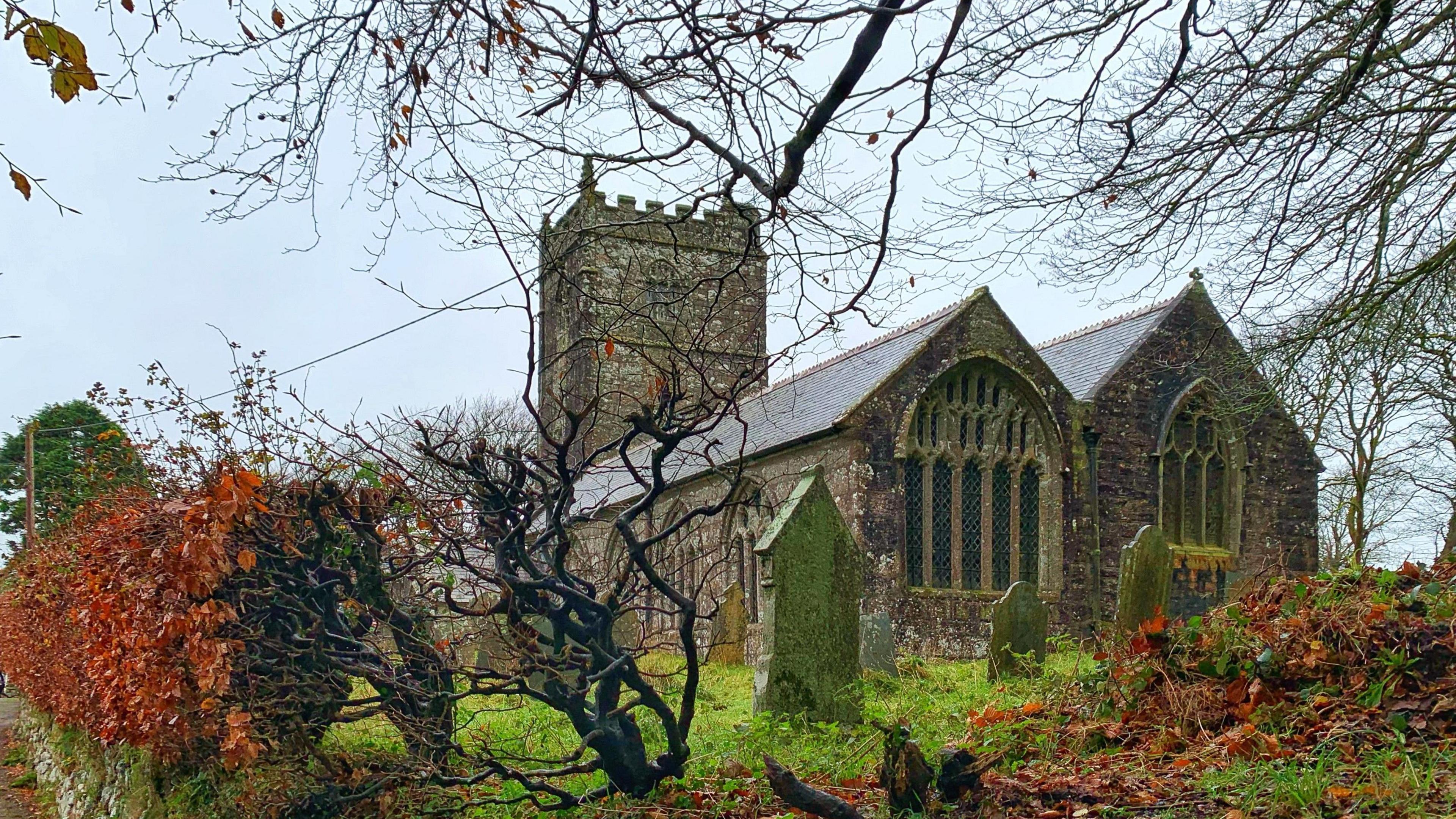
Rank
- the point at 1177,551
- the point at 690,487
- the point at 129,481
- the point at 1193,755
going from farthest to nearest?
1. the point at 690,487
2. the point at 1177,551
3. the point at 129,481
4. the point at 1193,755

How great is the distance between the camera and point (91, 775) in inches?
344

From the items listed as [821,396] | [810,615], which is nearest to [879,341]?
[821,396]

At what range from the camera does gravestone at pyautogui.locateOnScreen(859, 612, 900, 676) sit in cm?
1011

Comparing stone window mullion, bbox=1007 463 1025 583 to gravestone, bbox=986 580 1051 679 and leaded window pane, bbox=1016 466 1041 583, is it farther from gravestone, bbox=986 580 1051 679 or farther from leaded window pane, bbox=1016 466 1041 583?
gravestone, bbox=986 580 1051 679

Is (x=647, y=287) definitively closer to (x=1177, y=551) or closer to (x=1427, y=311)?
(x=1427, y=311)

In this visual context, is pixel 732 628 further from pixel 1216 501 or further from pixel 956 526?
pixel 1216 501

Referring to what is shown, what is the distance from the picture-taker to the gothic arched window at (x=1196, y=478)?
61.8ft

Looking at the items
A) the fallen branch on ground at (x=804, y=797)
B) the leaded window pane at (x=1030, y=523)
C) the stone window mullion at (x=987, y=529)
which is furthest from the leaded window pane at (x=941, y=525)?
the fallen branch on ground at (x=804, y=797)

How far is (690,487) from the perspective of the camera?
843 inches

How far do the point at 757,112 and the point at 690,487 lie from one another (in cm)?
1676

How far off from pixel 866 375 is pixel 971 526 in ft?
10.1

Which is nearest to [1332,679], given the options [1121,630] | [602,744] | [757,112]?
[1121,630]

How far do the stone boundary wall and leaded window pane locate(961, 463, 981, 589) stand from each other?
39.5 feet

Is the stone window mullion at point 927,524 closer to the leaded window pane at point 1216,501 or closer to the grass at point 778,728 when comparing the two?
the leaded window pane at point 1216,501
